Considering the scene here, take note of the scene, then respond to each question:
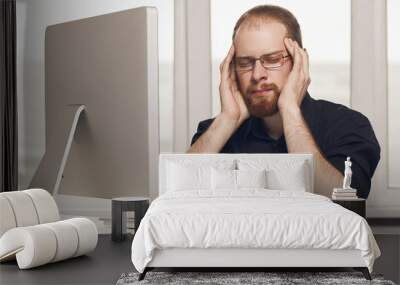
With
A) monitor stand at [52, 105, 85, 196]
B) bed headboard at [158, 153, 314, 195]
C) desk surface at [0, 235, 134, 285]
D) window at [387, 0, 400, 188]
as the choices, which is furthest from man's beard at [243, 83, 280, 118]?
desk surface at [0, 235, 134, 285]

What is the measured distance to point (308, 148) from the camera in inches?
285

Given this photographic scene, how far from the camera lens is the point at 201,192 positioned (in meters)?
5.94

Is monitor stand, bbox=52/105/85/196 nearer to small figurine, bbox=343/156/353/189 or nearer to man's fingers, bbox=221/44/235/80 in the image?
man's fingers, bbox=221/44/235/80

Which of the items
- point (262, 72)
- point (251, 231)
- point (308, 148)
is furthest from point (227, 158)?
point (251, 231)

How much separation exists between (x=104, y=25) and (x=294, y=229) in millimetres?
3890

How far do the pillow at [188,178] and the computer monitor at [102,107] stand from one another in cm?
89

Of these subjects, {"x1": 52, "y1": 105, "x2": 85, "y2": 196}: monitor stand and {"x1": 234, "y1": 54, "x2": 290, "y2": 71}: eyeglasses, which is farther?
{"x1": 52, "y1": 105, "x2": 85, "y2": 196}: monitor stand

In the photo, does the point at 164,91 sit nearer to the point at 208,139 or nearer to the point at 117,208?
the point at 208,139

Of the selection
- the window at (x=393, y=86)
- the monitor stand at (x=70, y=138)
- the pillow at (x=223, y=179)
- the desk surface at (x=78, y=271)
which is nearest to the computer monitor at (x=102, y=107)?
the monitor stand at (x=70, y=138)

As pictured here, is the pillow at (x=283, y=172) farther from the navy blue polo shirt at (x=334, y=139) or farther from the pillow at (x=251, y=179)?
the navy blue polo shirt at (x=334, y=139)

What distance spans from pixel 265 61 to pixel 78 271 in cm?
342

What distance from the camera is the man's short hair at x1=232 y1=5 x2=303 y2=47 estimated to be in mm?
7387

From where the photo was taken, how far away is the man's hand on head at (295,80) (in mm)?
7317

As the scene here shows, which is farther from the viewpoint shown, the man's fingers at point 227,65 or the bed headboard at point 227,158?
the man's fingers at point 227,65
